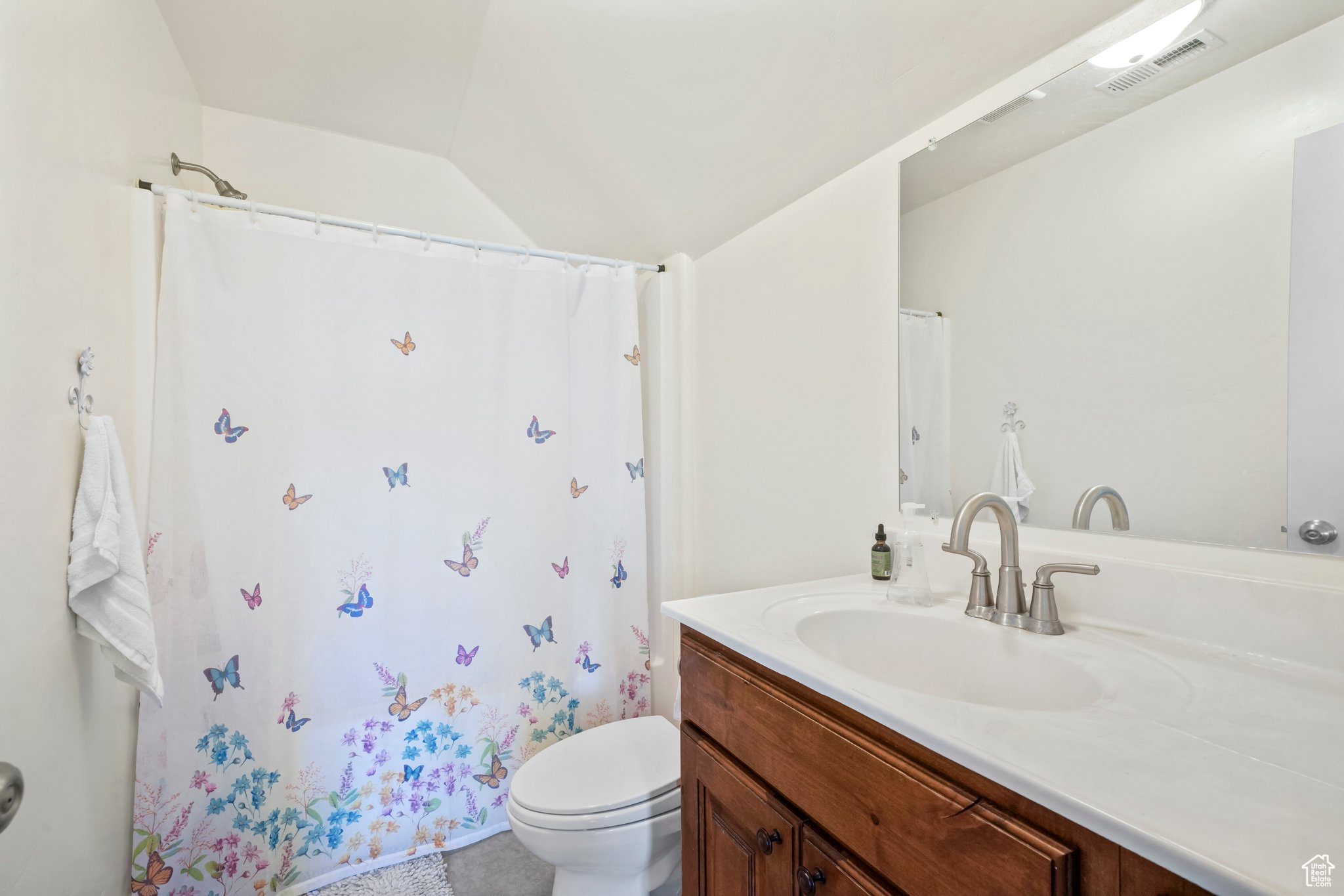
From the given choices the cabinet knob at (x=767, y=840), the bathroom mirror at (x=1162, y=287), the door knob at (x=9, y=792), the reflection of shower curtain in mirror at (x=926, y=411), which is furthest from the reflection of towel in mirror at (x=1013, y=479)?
the door knob at (x=9, y=792)

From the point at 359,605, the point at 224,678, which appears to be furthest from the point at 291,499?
the point at 224,678

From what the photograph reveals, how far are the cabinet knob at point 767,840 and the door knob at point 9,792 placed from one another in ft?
2.81

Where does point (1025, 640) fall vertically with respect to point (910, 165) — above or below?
below

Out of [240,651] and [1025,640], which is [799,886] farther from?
[240,651]

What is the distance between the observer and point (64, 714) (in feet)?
3.42

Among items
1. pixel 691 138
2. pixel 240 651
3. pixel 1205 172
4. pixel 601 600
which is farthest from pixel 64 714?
pixel 1205 172

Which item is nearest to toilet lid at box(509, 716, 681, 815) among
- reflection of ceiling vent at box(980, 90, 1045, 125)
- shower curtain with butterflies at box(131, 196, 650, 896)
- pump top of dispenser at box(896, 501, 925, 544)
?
shower curtain with butterflies at box(131, 196, 650, 896)

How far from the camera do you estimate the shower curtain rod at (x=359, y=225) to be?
1.49 m

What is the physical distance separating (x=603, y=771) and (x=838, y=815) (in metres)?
0.89

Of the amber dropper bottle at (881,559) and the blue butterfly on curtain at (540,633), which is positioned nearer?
the amber dropper bottle at (881,559)

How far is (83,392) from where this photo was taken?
3.72ft

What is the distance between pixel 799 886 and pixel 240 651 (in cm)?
152

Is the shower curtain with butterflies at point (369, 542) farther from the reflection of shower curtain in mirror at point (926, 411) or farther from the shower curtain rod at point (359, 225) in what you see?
the reflection of shower curtain in mirror at point (926, 411)

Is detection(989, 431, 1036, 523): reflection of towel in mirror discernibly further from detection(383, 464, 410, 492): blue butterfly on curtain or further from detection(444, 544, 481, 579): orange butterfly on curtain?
detection(383, 464, 410, 492): blue butterfly on curtain
